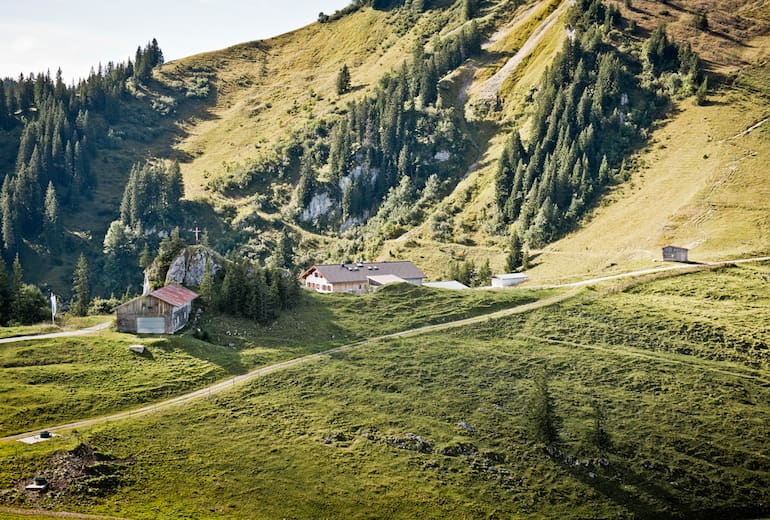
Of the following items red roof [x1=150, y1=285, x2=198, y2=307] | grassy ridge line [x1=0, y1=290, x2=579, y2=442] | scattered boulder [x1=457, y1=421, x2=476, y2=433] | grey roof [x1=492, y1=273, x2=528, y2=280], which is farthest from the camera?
grey roof [x1=492, y1=273, x2=528, y2=280]

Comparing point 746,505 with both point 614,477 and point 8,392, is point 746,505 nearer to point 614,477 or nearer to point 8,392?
point 614,477

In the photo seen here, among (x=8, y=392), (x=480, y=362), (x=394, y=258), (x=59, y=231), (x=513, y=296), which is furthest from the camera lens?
(x=59, y=231)

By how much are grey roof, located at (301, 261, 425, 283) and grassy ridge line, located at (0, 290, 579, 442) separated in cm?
2716

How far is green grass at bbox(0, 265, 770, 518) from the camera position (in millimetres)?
56375

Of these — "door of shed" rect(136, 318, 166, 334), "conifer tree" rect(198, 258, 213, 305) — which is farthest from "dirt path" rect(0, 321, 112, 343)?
"conifer tree" rect(198, 258, 213, 305)

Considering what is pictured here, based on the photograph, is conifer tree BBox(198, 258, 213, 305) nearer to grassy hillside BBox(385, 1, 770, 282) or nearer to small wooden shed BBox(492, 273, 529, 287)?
small wooden shed BBox(492, 273, 529, 287)

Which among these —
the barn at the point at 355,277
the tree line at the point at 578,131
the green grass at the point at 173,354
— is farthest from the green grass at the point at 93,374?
the tree line at the point at 578,131

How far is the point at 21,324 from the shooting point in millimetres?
85750

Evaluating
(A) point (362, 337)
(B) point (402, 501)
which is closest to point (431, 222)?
(A) point (362, 337)

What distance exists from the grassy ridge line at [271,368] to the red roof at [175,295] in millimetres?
13452

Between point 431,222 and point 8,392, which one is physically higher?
point 431,222

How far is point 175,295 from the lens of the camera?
83.3 meters

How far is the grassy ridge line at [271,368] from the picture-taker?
61050 mm

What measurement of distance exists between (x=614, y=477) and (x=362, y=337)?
118 feet
